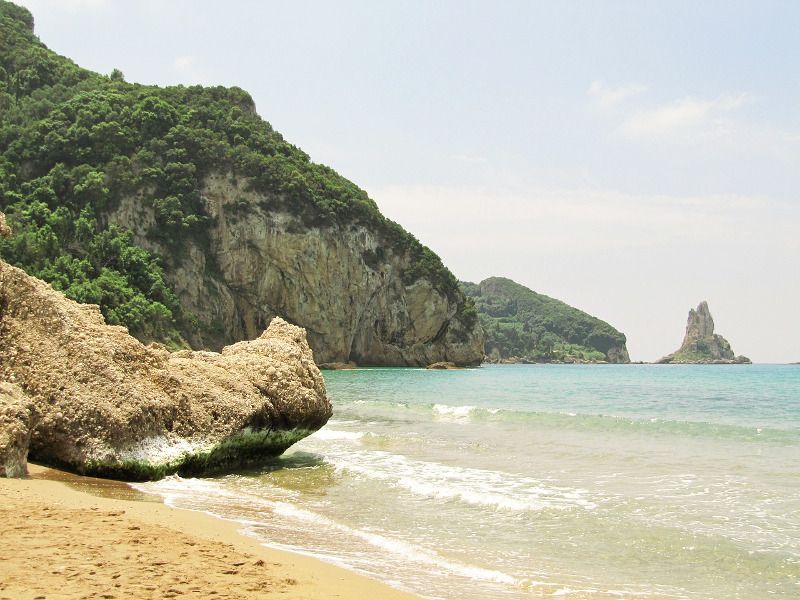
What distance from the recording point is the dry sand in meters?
4.67

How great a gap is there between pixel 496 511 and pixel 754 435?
1223 cm

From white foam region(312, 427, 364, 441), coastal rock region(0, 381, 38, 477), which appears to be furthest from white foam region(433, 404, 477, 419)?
coastal rock region(0, 381, 38, 477)

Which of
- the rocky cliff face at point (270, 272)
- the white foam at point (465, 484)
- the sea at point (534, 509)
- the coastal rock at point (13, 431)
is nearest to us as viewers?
the sea at point (534, 509)

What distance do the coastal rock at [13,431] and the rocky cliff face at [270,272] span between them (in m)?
59.6

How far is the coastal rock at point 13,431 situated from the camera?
26.7ft

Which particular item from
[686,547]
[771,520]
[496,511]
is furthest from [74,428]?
[771,520]

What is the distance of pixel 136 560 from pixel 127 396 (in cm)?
485

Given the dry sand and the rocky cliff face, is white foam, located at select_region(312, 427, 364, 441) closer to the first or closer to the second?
the dry sand

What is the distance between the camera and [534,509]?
30.8 ft

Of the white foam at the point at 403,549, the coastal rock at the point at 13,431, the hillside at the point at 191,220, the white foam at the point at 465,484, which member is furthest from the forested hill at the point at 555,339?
the coastal rock at the point at 13,431

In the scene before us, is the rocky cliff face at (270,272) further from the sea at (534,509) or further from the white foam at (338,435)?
the sea at (534,509)

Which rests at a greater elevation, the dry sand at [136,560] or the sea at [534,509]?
the dry sand at [136,560]

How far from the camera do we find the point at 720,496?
10.5 meters

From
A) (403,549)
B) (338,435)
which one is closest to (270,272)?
(338,435)
